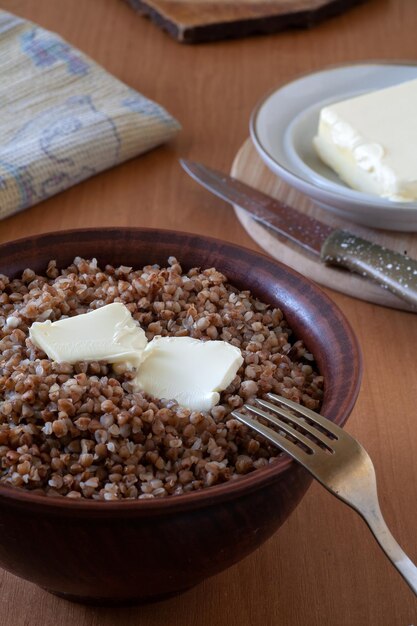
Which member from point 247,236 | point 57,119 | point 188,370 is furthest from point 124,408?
point 57,119

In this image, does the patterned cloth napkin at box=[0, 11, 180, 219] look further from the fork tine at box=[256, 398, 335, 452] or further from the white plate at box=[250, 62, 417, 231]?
the fork tine at box=[256, 398, 335, 452]

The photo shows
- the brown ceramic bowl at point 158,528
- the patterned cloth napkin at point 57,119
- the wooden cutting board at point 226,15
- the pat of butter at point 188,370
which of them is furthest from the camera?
the wooden cutting board at point 226,15

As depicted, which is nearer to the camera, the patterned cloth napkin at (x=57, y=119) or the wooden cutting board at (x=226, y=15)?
the patterned cloth napkin at (x=57, y=119)

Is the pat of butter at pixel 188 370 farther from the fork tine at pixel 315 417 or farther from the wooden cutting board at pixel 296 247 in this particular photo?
the wooden cutting board at pixel 296 247

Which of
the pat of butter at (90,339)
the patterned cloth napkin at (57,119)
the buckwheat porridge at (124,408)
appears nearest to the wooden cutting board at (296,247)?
the patterned cloth napkin at (57,119)

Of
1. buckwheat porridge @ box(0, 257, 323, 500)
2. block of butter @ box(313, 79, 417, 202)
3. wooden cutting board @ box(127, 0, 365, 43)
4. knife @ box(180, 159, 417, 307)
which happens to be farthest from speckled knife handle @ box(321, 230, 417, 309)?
wooden cutting board @ box(127, 0, 365, 43)

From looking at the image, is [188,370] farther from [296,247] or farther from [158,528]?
[296,247]
